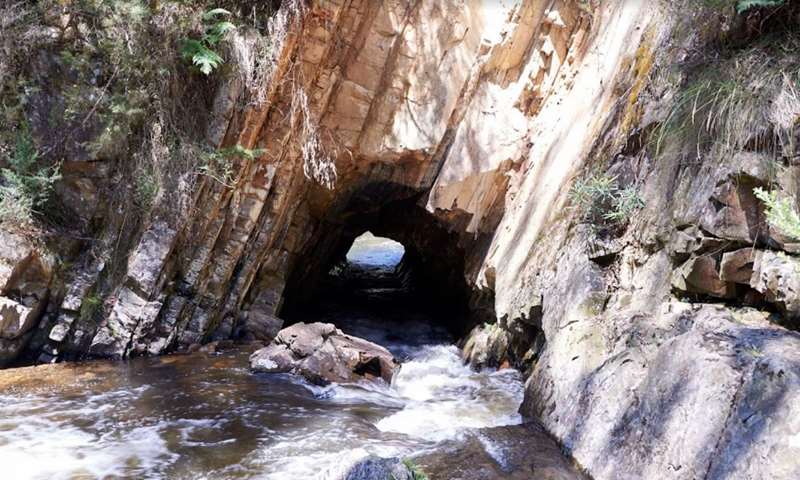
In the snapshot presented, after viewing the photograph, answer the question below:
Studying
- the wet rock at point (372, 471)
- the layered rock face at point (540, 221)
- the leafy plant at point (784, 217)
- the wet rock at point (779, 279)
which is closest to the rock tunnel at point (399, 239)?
Result: the layered rock face at point (540, 221)

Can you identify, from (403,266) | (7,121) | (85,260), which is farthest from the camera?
(403,266)

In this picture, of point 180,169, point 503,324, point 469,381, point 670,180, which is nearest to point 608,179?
A: point 670,180

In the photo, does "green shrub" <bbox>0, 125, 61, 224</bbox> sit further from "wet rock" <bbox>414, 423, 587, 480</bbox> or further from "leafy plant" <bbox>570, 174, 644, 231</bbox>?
"leafy plant" <bbox>570, 174, 644, 231</bbox>

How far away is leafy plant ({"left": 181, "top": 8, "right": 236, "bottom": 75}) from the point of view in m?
7.28

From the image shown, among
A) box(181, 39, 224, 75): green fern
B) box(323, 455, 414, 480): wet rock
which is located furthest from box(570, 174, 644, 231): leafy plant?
box(181, 39, 224, 75): green fern

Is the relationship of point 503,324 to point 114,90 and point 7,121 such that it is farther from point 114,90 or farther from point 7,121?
point 7,121

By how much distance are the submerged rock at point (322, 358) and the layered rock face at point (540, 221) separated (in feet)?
5.02

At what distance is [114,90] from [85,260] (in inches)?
90.1

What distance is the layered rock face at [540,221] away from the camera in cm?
363

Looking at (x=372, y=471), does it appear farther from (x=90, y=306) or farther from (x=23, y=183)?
(x=23, y=183)

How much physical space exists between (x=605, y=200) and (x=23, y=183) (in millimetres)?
6708

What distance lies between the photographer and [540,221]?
7.17 m

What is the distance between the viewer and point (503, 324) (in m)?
7.41

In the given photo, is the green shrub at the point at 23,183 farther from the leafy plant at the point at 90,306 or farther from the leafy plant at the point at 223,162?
the leafy plant at the point at 223,162
